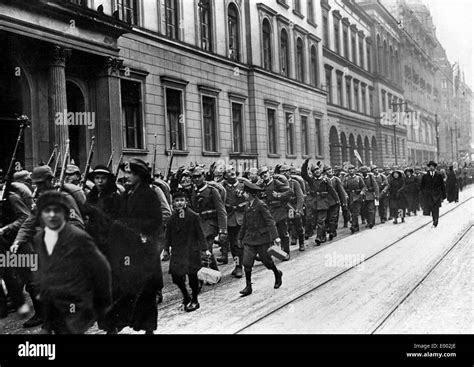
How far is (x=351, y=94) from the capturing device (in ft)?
111

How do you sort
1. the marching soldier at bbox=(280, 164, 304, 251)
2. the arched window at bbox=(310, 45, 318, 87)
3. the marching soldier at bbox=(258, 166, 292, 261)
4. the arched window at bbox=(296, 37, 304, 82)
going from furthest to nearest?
the arched window at bbox=(310, 45, 318, 87), the arched window at bbox=(296, 37, 304, 82), the marching soldier at bbox=(280, 164, 304, 251), the marching soldier at bbox=(258, 166, 292, 261)

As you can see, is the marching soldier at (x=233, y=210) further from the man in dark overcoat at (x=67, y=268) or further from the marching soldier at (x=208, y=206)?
the man in dark overcoat at (x=67, y=268)

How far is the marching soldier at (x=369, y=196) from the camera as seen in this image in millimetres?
14797

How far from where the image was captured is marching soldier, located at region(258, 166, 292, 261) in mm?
10219

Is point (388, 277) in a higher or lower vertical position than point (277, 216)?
lower

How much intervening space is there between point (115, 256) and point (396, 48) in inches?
845

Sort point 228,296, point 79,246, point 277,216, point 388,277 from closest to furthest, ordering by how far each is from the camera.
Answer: point 79,246 < point 228,296 < point 388,277 < point 277,216

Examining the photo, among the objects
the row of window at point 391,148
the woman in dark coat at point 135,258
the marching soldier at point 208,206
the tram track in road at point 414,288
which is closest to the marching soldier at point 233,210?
the marching soldier at point 208,206

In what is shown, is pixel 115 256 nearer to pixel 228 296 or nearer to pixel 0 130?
pixel 228 296

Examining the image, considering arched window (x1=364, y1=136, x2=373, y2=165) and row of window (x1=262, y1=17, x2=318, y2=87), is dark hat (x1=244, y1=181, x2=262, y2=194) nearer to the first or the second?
row of window (x1=262, y1=17, x2=318, y2=87)

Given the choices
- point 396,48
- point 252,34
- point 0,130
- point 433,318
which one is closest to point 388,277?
point 433,318

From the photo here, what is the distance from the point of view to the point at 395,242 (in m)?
11.3

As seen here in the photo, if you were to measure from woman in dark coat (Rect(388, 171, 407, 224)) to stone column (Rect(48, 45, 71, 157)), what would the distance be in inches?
373

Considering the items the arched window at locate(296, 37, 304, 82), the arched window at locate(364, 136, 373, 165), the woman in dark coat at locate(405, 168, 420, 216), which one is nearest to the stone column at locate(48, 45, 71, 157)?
the woman in dark coat at locate(405, 168, 420, 216)
